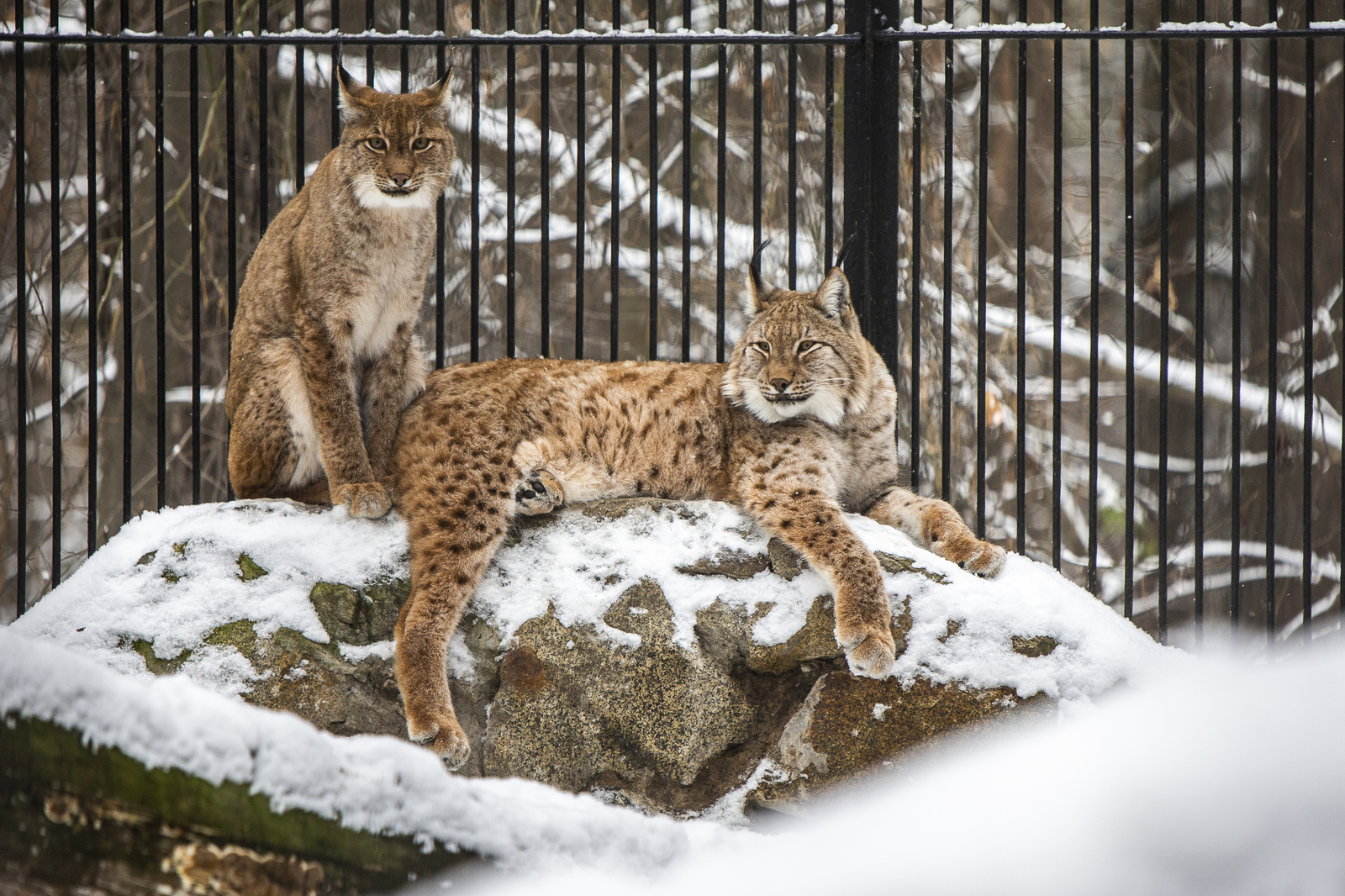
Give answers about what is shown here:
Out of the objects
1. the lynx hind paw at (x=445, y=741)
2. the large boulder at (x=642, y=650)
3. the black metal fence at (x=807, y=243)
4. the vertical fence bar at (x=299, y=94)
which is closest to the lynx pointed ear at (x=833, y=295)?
the large boulder at (x=642, y=650)

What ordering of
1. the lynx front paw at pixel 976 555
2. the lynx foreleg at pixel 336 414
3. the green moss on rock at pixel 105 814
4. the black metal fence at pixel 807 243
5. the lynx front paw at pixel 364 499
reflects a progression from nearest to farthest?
the green moss on rock at pixel 105 814 < the lynx front paw at pixel 976 555 < the lynx front paw at pixel 364 499 < the lynx foreleg at pixel 336 414 < the black metal fence at pixel 807 243

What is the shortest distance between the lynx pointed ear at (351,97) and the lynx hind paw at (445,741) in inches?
90.4

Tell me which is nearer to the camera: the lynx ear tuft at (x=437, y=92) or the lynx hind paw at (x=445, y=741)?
the lynx hind paw at (x=445, y=741)

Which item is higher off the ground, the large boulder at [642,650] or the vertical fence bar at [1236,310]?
the vertical fence bar at [1236,310]

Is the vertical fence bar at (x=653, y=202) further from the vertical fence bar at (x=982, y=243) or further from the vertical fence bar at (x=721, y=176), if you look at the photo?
the vertical fence bar at (x=982, y=243)

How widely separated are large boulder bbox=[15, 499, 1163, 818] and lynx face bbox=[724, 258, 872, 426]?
1.85 ft

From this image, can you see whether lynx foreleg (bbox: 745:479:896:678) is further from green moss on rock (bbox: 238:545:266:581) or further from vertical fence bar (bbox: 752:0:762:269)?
green moss on rock (bbox: 238:545:266:581)

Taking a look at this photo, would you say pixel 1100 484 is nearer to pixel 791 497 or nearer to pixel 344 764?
pixel 791 497

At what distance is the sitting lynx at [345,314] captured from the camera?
4.12 m

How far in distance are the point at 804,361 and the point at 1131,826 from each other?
8.17 ft

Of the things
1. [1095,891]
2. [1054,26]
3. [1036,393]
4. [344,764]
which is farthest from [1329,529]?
[344,764]

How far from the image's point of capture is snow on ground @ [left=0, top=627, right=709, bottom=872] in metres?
2.04

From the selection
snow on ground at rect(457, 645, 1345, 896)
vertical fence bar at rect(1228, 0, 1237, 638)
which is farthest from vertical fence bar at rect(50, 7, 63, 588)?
vertical fence bar at rect(1228, 0, 1237, 638)

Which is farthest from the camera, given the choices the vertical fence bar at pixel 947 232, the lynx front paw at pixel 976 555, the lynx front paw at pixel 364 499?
the vertical fence bar at pixel 947 232
